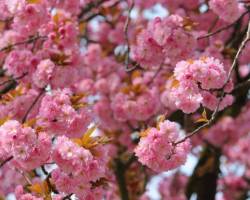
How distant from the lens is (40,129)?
3676mm

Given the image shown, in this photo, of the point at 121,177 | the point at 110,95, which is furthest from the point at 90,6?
the point at 121,177

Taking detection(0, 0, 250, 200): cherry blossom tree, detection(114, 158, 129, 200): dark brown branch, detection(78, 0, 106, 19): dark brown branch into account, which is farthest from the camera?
detection(114, 158, 129, 200): dark brown branch

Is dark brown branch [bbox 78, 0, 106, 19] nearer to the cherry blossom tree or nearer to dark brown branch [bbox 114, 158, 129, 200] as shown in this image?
the cherry blossom tree

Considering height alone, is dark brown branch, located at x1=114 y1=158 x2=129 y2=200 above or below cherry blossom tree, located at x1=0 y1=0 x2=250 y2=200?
below

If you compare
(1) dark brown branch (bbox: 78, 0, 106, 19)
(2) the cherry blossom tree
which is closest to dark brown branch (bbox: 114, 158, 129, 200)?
(2) the cherry blossom tree

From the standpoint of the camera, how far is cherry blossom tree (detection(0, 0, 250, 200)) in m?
3.64

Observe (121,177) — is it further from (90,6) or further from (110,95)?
(90,6)

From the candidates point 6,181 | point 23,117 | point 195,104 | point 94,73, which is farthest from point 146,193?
point 195,104

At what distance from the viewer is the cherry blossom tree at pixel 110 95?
364 centimetres

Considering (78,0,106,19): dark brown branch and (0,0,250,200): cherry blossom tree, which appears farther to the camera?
(78,0,106,19): dark brown branch

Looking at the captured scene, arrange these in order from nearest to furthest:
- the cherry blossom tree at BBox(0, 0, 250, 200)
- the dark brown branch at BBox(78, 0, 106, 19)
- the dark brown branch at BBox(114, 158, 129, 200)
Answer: the cherry blossom tree at BBox(0, 0, 250, 200) → the dark brown branch at BBox(78, 0, 106, 19) → the dark brown branch at BBox(114, 158, 129, 200)

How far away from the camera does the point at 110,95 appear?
7.09 meters

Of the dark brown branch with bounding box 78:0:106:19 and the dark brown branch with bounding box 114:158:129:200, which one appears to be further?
the dark brown branch with bounding box 114:158:129:200

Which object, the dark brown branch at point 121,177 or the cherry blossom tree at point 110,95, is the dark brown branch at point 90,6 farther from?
the dark brown branch at point 121,177
